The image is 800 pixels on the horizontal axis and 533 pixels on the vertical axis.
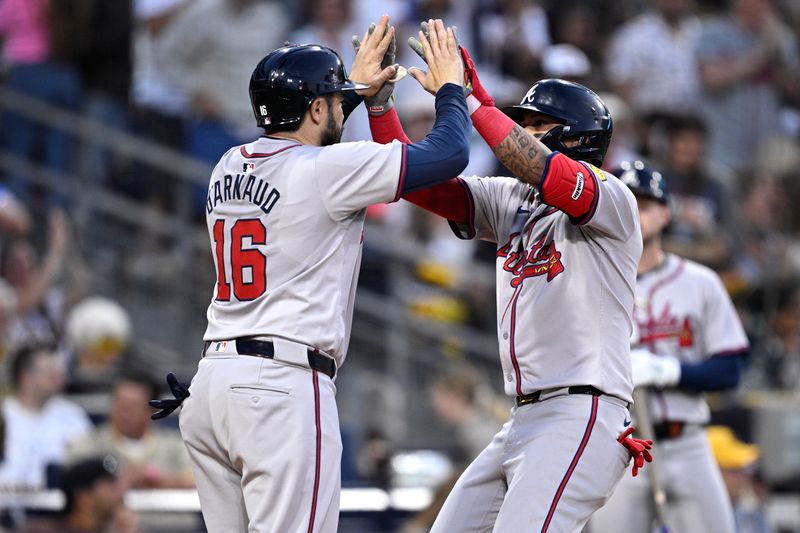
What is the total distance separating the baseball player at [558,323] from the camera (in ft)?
14.8

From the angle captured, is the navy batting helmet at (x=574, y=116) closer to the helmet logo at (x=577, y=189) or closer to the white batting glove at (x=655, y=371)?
the helmet logo at (x=577, y=189)

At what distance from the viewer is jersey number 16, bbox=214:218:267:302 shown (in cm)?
445

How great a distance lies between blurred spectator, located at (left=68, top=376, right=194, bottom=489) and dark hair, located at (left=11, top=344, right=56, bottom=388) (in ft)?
1.72

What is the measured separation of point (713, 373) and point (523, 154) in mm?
2134

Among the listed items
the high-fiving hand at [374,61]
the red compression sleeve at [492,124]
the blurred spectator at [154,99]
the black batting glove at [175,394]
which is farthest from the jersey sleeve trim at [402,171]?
the blurred spectator at [154,99]

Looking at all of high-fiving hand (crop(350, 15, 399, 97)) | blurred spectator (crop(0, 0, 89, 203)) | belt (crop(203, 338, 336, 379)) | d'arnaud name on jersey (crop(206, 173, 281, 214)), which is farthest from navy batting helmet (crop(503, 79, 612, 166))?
blurred spectator (crop(0, 0, 89, 203))

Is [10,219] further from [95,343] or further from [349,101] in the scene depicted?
[349,101]

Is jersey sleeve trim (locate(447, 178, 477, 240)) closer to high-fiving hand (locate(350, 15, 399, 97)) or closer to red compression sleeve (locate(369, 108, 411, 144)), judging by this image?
red compression sleeve (locate(369, 108, 411, 144))

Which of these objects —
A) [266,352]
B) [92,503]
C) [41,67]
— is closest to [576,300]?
[266,352]

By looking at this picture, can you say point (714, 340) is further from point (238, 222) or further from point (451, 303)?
point (451, 303)

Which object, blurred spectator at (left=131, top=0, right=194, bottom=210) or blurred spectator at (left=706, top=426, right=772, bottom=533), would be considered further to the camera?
blurred spectator at (left=131, top=0, right=194, bottom=210)

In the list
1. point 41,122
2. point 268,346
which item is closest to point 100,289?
point 41,122

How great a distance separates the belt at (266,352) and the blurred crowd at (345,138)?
324 cm

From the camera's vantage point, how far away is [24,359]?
326 inches
